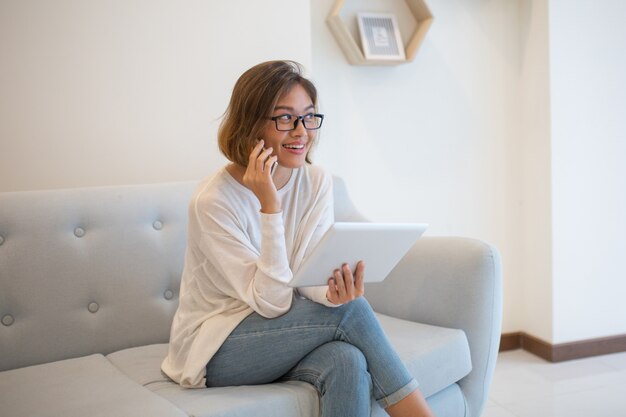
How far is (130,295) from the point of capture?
6.32ft

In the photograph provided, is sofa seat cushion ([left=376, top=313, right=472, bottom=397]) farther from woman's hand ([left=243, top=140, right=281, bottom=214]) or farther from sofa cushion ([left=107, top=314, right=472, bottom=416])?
woman's hand ([left=243, top=140, right=281, bottom=214])

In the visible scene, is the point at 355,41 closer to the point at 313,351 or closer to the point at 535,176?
the point at 535,176

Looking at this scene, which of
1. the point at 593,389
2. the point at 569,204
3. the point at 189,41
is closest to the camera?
the point at 189,41

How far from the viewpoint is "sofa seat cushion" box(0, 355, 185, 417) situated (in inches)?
53.9

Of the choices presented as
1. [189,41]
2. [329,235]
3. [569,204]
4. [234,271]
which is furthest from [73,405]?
[569,204]

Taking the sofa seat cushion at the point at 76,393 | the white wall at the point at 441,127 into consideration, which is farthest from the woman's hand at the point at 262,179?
the white wall at the point at 441,127

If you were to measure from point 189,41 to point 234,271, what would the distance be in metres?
1.08

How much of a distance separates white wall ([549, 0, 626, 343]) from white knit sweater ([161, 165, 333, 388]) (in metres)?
1.64

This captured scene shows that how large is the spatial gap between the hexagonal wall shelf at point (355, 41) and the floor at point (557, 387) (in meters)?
1.39

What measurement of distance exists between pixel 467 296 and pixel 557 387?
993 mm

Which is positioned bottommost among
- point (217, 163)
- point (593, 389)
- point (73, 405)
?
point (593, 389)

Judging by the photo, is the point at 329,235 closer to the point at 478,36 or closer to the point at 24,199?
the point at 24,199

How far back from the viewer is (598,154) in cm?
296

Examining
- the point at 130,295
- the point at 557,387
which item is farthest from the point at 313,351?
the point at 557,387
